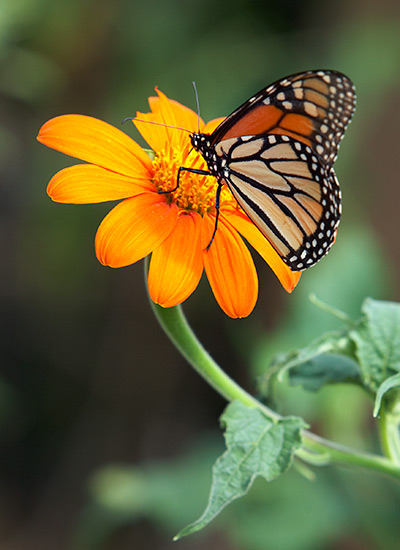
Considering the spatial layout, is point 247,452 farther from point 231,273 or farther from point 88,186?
point 88,186

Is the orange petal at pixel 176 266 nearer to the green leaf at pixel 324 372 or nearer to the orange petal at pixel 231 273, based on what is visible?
the orange petal at pixel 231 273

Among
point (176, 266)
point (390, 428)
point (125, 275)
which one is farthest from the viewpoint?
point (125, 275)

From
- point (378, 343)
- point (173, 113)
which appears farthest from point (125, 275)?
point (378, 343)

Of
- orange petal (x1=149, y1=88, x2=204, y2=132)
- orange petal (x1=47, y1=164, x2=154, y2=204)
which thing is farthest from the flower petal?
orange petal (x1=47, y1=164, x2=154, y2=204)

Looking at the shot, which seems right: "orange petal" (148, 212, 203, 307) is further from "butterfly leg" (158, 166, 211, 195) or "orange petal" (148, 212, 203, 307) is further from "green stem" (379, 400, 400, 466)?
"green stem" (379, 400, 400, 466)

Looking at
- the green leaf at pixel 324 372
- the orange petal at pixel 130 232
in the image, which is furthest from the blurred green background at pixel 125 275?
the orange petal at pixel 130 232
